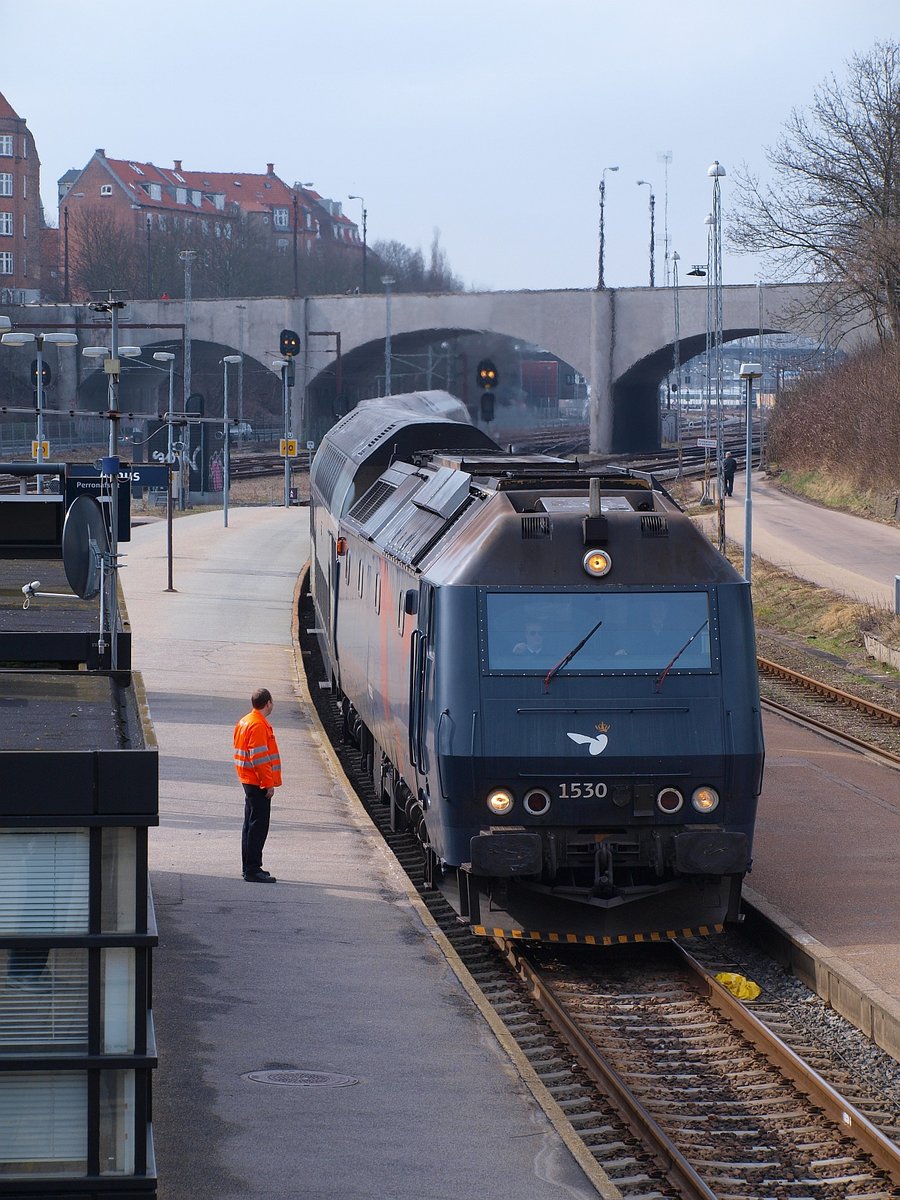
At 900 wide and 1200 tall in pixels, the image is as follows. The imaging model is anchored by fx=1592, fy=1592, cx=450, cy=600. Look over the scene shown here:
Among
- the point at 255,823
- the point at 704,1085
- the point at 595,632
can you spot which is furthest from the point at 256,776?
the point at 704,1085

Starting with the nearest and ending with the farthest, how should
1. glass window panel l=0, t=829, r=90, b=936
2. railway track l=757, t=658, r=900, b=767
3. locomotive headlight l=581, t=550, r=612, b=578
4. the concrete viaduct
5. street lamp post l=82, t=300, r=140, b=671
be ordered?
glass window panel l=0, t=829, r=90, b=936, street lamp post l=82, t=300, r=140, b=671, locomotive headlight l=581, t=550, r=612, b=578, railway track l=757, t=658, r=900, b=767, the concrete viaduct

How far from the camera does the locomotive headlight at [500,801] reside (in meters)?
10.4

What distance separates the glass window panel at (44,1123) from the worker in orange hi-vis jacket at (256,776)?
617cm

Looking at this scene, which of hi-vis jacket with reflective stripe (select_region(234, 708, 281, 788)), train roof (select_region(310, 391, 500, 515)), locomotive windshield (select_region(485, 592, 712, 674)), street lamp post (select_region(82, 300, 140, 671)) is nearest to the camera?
street lamp post (select_region(82, 300, 140, 671))

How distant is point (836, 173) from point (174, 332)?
152 feet

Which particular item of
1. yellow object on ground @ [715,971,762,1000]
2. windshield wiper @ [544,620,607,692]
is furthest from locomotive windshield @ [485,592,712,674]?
yellow object on ground @ [715,971,762,1000]

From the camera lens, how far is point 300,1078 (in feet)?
27.3

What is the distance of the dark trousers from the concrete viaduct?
5236 centimetres

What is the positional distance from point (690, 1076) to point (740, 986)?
1.49m

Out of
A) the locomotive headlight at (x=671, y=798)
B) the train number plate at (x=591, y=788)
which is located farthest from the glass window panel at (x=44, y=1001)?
the locomotive headlight at (x=671, y=798)

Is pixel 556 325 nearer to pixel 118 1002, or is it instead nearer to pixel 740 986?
pixel 740 986

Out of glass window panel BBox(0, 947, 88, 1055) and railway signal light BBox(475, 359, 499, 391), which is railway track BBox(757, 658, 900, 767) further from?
railway signal light BBox(475, 359, 499, 391)

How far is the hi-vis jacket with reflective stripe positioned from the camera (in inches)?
486

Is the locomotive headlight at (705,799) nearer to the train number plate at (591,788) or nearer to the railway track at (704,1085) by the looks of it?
the train number plate at (591,788)
